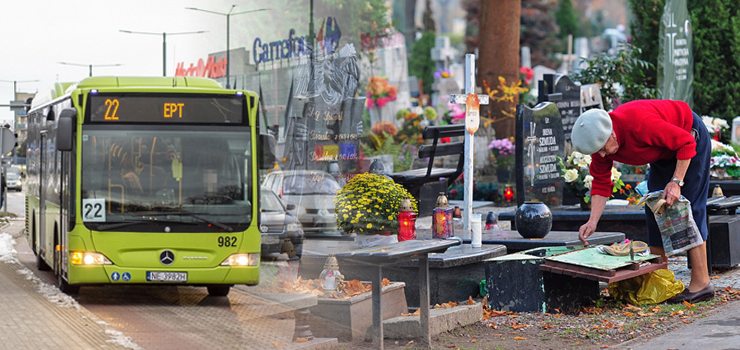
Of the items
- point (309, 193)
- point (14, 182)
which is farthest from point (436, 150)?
point (14, 182)

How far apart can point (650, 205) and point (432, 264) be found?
6.61 feet

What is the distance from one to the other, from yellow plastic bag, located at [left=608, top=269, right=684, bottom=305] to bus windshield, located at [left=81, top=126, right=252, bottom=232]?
4.03 m

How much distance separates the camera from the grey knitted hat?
7.78 metres

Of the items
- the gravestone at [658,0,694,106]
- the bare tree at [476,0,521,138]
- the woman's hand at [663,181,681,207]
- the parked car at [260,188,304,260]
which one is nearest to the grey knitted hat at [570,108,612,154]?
the woman's hand at [663,181,681,207]

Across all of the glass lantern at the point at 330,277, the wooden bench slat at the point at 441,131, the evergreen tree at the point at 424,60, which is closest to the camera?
the glass lantern at the point at 330,277

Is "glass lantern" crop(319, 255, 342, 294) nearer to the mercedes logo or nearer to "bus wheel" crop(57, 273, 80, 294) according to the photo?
the mercedes logo

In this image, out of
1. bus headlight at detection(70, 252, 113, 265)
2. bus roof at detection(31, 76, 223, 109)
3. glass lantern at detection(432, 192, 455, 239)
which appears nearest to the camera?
glass lantern at detection(432, 192, 455, 239)

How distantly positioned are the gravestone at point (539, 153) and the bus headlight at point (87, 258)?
5.82 metres

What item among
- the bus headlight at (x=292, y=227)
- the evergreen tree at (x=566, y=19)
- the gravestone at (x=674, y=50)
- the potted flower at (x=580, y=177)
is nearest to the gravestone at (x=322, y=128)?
the bus headlight at (x=292, y=227)

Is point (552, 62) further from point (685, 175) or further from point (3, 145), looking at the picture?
point (685, 175)

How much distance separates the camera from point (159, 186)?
32.6 ft

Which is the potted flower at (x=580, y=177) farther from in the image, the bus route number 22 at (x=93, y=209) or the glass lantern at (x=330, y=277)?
the bus route number 22 at (x=93, y=209)

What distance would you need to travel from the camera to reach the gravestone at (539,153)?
1323cm

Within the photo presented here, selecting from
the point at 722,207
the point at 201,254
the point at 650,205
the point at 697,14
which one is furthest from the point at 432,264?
the point at 697,14
